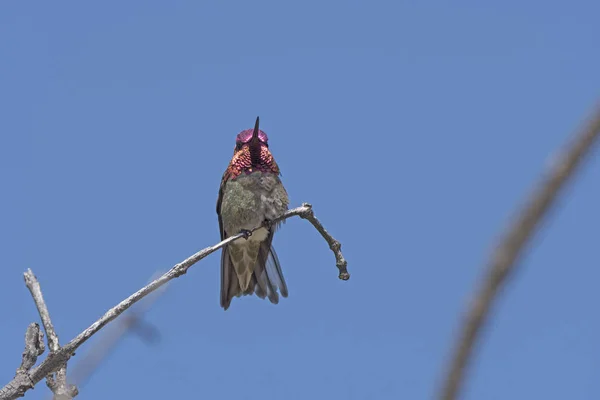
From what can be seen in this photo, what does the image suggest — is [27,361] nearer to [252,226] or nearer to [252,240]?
[252,226]

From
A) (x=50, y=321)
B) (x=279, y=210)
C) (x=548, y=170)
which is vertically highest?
(x=279, y=210)

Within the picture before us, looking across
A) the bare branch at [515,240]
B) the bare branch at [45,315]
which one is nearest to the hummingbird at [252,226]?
the bare branch at [45,315]

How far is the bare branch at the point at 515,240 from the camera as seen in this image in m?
0.55

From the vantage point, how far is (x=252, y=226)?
8242mm

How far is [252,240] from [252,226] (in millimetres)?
241

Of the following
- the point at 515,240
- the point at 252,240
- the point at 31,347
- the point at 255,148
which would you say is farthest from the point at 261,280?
A: the point at 515,240

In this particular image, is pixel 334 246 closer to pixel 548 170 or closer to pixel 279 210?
pixel 279 210

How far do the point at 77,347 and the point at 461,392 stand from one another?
9.64 ft

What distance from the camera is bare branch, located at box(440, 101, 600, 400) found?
546mm

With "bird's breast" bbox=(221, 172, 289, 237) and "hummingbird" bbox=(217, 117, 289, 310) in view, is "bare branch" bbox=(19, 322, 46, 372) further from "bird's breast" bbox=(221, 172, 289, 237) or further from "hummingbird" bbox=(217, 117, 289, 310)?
"bird's breast" bbox=(221, 172, 289, 237)

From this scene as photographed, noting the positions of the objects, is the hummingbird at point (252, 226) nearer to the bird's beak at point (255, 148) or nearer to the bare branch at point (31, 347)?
the bird's beak at point (255, 148)

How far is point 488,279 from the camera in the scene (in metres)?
0.57

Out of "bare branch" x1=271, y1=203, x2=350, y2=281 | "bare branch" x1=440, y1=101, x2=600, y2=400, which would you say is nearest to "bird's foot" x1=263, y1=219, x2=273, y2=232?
"bare branch" x1=271, y1=203, x2=350, y2=281

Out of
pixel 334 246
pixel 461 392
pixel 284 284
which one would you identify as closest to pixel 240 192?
pixel 284 284
